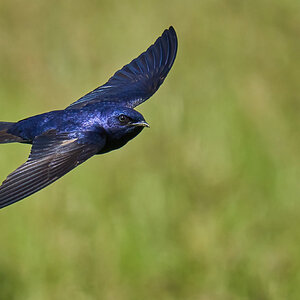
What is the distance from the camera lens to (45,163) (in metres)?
3.76

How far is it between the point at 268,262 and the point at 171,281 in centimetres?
41

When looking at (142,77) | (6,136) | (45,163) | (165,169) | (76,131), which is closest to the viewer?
(45,163)

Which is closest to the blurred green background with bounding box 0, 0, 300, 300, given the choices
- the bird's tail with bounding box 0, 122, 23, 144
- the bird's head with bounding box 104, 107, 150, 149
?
the bird's tail with bounding box 0, 122, 23, 144

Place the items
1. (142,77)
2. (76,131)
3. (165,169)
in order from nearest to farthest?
(76,131) < (142,77) < (165,169)

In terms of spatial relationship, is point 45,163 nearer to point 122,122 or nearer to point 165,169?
point 122,122

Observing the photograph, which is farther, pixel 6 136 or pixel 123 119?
pixel 6 136

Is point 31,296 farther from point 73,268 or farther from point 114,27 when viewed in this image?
point 114,27

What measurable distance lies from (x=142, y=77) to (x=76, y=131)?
751 mm

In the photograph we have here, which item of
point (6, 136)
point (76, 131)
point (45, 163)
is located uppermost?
point (6, 136)

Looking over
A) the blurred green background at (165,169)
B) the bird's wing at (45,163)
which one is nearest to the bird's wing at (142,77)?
the blurred green background at (165,169)

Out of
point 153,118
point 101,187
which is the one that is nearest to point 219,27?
point 153,118

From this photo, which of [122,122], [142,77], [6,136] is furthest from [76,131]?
[142,77]

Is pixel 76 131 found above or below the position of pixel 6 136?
below

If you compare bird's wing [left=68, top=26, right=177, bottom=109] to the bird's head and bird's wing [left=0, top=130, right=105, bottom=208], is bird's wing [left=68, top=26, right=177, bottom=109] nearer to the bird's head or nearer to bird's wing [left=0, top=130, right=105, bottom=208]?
the bird's head
